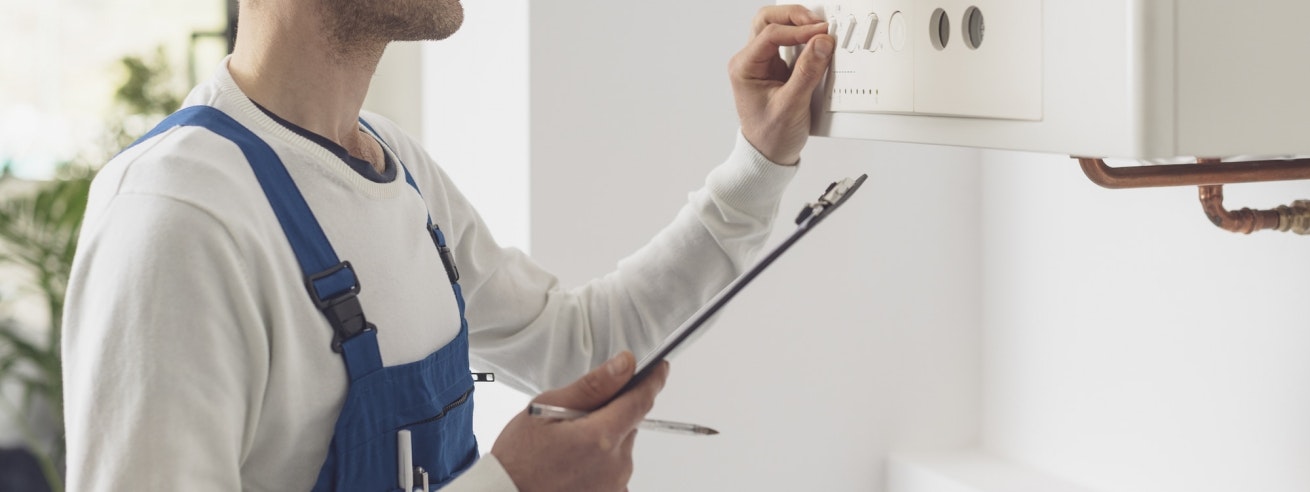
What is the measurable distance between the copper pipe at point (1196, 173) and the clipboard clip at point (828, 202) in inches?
9.8

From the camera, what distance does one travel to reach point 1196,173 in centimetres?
94

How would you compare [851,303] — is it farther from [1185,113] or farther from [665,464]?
[1185,113]

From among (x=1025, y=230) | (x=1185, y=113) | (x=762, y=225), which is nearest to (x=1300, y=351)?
(x=1025, y=230)

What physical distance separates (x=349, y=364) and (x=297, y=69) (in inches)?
9.4

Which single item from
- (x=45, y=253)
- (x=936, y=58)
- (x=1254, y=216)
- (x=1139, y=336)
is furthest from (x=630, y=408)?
(x=45, y=253)

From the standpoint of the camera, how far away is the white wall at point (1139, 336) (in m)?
1.17

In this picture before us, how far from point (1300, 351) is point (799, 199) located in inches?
24.6

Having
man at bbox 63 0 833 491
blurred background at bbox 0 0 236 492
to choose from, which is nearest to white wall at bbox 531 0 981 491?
man at bbox 63 0 833 491

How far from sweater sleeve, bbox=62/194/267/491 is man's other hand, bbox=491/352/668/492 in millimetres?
182

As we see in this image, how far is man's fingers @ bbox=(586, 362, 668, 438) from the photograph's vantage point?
76 centimetres

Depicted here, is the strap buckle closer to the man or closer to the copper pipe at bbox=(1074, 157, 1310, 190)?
the man

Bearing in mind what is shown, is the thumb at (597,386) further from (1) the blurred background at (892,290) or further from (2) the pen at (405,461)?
(1) the blurred background at (892,290)

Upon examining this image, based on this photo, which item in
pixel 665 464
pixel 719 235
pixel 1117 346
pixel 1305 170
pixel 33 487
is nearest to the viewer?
pixel 1305 170

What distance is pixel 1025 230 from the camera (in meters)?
1.53
